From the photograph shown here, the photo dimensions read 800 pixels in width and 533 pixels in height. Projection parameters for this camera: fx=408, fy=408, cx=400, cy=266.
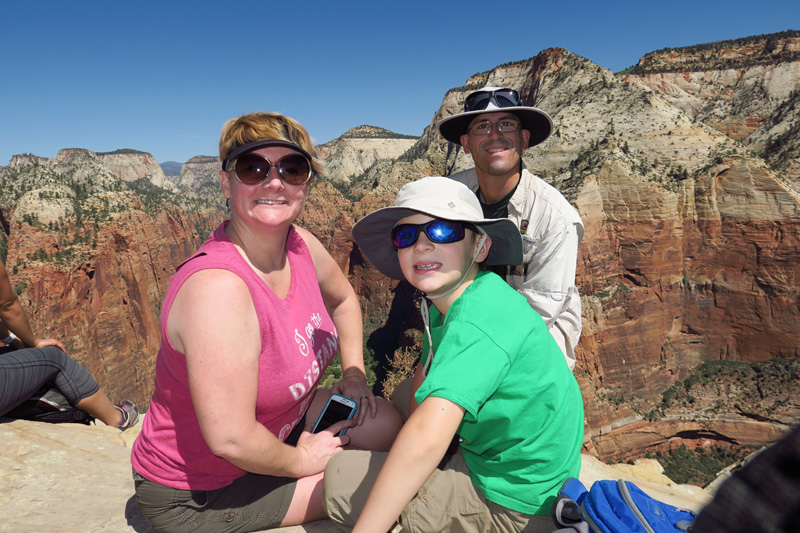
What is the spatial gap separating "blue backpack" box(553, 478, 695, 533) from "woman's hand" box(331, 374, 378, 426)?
1.62 meters

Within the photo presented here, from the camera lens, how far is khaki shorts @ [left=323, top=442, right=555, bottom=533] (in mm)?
2457

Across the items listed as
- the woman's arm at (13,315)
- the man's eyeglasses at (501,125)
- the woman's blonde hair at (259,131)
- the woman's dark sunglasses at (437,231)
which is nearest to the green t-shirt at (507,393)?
the woman's dark sunglasses at (437,231)

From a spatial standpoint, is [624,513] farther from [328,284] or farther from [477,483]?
[328,284]

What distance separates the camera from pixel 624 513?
1.99 metres

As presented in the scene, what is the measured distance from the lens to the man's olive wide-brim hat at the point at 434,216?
103 inches

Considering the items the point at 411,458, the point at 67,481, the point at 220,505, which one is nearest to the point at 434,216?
the point at 411,458

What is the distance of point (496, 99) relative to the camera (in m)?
4.95

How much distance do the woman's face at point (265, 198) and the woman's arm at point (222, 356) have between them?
614mm

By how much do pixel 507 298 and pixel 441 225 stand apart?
607 mm

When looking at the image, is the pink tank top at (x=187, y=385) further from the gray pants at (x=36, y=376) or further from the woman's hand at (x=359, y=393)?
the gray pants at (x=36, y=376)

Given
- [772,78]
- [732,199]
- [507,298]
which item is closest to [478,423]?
[507,298]

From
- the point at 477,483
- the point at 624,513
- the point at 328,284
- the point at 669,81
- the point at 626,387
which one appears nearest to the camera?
the point at 624,513

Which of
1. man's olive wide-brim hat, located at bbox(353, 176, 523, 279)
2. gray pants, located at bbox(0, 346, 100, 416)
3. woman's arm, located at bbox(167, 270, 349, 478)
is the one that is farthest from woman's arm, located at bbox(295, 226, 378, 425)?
gray pants, located at bbox(0, 346, 100, 416)

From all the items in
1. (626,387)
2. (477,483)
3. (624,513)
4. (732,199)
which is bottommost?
(626,387)
